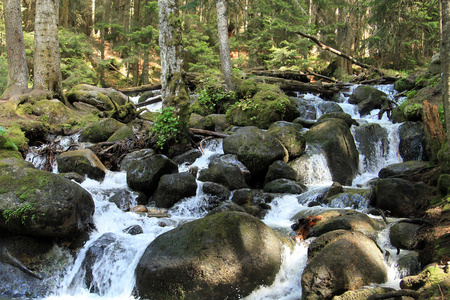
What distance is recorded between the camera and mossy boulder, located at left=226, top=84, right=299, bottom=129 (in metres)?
12.1

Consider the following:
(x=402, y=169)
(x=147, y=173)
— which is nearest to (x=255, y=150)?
(x=147, y=173)

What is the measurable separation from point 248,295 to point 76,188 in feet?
11.0

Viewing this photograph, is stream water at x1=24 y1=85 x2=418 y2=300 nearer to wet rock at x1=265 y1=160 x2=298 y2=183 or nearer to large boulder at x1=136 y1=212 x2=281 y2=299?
large boulder at x1=136 y1=212 x2=281 y2=299

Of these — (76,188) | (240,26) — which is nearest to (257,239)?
(76,188)

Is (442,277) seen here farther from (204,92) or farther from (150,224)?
(204,92)

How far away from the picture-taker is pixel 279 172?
8.91 meters

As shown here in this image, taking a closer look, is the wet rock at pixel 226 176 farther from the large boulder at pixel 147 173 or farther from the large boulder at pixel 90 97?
the large boulder at pixel 90 97

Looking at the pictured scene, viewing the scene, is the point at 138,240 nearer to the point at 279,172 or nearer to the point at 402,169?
the point at 279,172

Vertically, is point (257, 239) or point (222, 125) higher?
point (222, 125)

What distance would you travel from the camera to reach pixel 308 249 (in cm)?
475

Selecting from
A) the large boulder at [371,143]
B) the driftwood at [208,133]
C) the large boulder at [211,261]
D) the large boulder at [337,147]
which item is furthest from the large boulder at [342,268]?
the large boulder at [371,143]

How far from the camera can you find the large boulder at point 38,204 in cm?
490

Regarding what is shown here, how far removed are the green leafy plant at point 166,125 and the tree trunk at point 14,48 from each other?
20.8 ft

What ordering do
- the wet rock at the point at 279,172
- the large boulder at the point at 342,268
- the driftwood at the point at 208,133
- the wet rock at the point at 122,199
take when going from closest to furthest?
the large boulder at the point at 342,268 < the wet rock at the point at 122,199 < the wet rock at the point at 279,172 < the driftwood at the point at 208,133
